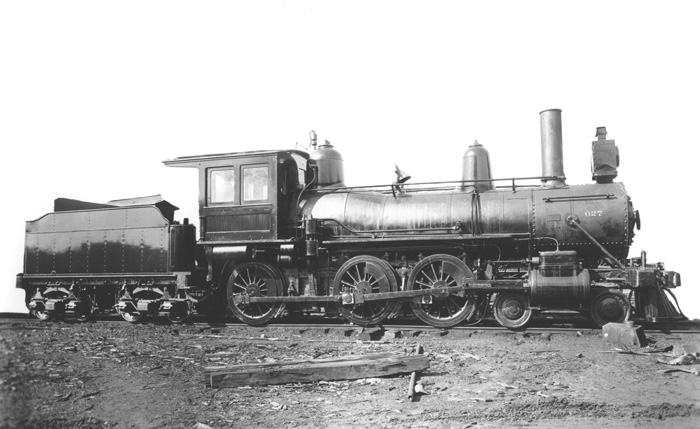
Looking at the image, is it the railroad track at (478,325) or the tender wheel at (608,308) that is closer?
the tender wheel at (608,308)

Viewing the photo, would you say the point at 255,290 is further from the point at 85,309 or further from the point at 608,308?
the point at 608,308

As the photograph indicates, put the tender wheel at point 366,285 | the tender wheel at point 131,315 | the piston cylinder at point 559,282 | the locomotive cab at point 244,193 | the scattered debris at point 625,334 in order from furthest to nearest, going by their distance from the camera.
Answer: the tender wheel at point 131,315 → the locomotive cab at point 244,193 → the tender wheel at point 366,285 → the piston cylinder at point 559,282 → the scattered debris at point 625,334

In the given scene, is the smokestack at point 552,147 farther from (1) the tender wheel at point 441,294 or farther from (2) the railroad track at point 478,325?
(2) the railroad track at point 478,325

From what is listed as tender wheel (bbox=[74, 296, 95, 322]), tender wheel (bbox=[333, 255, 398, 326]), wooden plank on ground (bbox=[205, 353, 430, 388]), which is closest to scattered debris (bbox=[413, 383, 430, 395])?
wooden plank on ground (bbox=[205, 353, 430, 388])

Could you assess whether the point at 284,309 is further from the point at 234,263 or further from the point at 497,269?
the point at 497,269

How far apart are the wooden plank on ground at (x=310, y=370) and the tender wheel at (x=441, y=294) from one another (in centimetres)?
309

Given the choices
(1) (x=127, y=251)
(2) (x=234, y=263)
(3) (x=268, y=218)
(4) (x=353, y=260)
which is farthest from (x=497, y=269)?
(1) (x=127, y=251)

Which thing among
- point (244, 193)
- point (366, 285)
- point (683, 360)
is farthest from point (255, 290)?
point (683, 360)

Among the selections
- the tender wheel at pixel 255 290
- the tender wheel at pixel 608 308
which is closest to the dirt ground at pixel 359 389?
the tender wheel at pixel 608 308

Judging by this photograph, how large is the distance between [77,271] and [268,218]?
179 inches

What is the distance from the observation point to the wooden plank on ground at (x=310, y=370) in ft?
17.7

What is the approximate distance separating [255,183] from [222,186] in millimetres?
697

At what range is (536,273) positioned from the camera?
825 cm

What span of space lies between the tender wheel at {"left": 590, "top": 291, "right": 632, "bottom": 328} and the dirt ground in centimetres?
43
